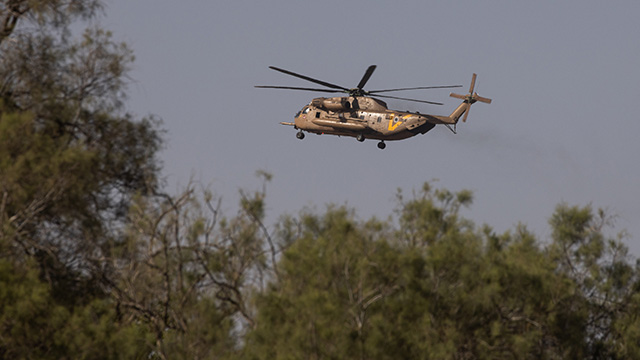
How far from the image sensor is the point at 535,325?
114 feet

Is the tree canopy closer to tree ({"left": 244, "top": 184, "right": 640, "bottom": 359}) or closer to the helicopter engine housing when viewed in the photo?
tree ({"left": 244, "top": 184, "right": 640, "bottom": 359})

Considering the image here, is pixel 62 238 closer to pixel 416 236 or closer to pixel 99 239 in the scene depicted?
pixel 99 239

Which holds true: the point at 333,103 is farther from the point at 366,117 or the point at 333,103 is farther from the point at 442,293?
the point at 442,293

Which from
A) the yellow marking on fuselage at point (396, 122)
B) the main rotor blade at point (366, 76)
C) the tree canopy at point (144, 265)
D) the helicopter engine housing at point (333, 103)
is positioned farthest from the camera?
the helicopter engine housing at point (333, 103)

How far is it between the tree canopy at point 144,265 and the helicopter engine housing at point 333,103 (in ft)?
52.2

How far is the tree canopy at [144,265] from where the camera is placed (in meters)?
22.5

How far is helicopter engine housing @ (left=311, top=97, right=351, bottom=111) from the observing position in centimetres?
4728

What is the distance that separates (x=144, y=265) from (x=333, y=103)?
969 inches

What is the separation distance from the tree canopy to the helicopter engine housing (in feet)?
52.2

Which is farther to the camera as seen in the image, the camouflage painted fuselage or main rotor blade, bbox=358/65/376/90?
the camouflage painted fuselage

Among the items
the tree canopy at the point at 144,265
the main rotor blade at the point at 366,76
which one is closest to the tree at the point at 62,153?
the tree canopy at the point at 144,265

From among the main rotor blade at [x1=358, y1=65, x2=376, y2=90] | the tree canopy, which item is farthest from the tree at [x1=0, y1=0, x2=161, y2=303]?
the main rotor blade at [x1=358, y1=65, x2=376, y2=90]

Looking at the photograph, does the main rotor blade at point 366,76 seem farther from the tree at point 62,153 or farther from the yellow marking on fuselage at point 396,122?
the tree at point 62,153

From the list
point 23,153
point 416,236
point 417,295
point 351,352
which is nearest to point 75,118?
point 23,153
